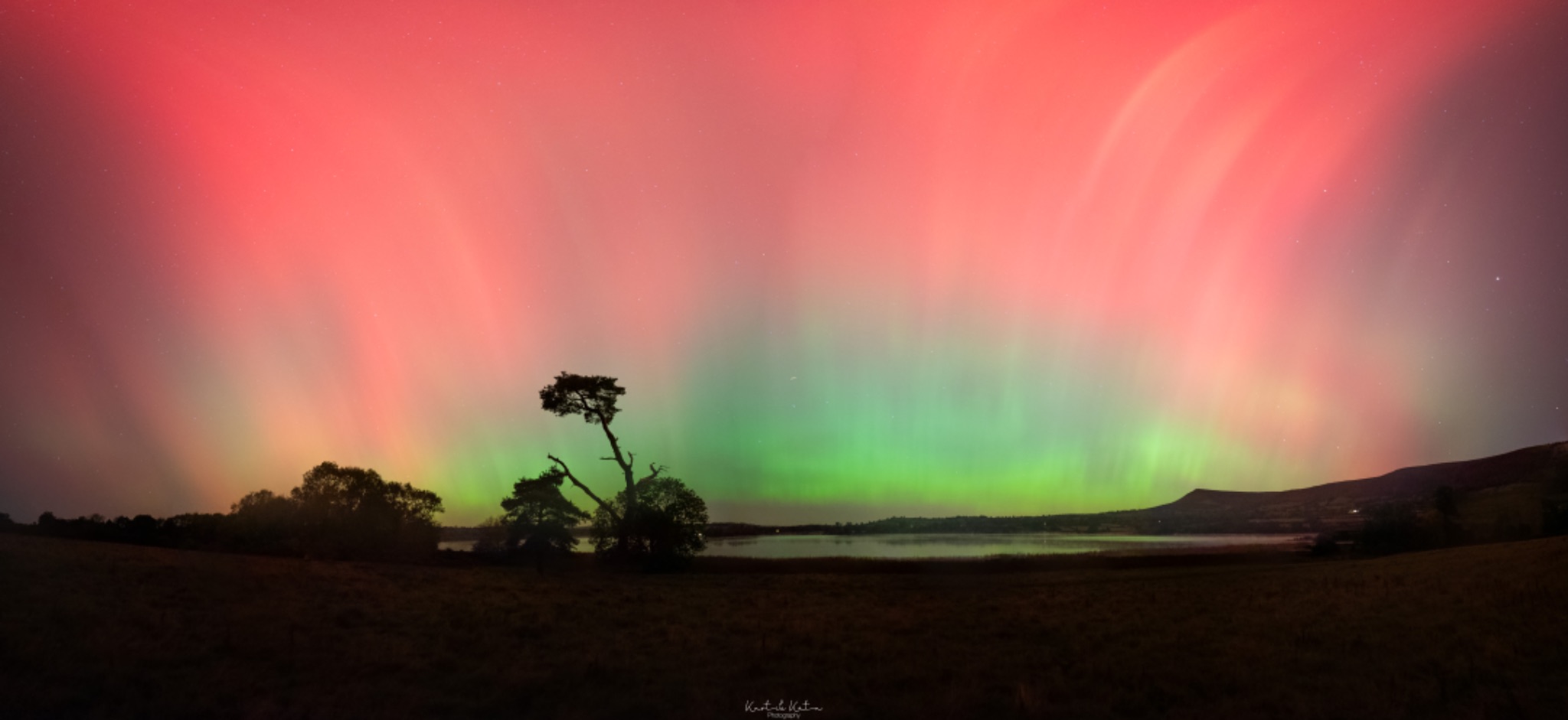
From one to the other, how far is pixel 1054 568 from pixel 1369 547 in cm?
3492

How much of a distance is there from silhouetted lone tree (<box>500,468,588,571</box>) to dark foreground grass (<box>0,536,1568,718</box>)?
2043 cm

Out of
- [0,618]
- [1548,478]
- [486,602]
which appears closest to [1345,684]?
[486,602]

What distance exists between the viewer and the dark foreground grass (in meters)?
11.8

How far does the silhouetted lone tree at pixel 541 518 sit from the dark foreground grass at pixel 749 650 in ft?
67.0

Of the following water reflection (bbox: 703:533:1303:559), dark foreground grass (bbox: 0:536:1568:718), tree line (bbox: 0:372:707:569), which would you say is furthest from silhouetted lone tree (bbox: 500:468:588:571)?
dark foreground grass (bbox: 0:536:1568:718)

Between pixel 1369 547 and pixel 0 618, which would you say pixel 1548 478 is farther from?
pixel 0 618

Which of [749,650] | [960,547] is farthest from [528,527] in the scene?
[960,547]

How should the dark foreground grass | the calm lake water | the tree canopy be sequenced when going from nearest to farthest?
the dark foreground grass
the tree canopy
the calm lake water

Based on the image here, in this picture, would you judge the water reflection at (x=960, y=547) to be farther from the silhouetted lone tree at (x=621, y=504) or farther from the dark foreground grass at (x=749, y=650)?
the dark foreground grass at (x=749, y=650)

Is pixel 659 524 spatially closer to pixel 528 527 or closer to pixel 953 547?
pixel 528 527

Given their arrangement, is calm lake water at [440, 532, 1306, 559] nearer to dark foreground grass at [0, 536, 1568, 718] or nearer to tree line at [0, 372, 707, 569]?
tree line at [0, 372, 707, 569]

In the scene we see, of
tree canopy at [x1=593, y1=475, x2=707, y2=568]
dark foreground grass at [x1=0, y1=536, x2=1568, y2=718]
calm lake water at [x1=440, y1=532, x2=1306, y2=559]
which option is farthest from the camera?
calm lake water at [x1=440, y1=532, x2=1306, y2=559]

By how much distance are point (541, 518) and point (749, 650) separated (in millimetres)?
37348

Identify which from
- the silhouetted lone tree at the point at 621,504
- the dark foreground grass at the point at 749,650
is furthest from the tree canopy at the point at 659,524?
the dark foreground grass at the point at 749,650
